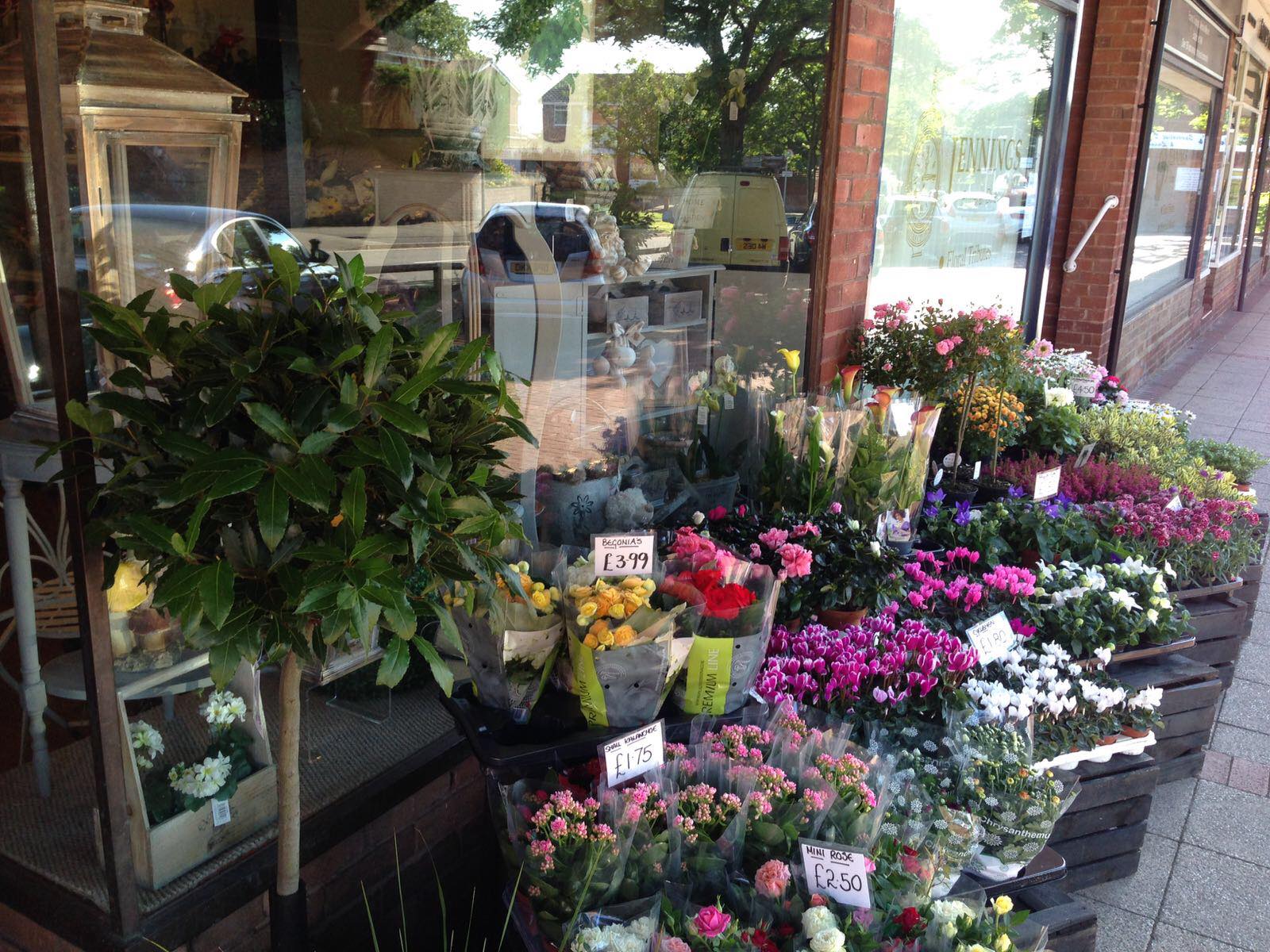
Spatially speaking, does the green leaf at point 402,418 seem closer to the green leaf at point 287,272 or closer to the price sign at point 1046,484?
the green leaf at point 287,272

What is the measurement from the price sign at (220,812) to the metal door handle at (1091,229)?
5.77 m

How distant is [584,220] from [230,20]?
195 centimetres

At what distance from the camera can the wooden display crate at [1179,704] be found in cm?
307

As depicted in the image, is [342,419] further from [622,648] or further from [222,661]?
[622,648]

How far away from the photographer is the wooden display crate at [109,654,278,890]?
1.85 metres

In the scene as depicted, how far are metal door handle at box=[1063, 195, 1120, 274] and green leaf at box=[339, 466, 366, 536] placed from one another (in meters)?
5.83

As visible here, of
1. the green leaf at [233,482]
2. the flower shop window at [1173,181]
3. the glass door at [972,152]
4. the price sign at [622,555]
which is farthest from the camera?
the flower shop window at [1173,181]

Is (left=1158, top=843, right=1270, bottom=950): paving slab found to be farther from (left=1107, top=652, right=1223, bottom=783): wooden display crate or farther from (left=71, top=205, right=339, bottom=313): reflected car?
(left=71, top=205, right=339, bottom=313): reflected car

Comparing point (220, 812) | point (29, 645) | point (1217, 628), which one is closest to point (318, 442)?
point (220, 812)

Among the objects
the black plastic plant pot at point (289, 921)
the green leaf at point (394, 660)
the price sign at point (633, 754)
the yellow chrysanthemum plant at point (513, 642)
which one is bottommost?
the black plastic plant pot at point (289, 921)

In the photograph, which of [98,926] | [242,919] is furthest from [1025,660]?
[98,926]

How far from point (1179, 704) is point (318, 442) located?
2.81 m

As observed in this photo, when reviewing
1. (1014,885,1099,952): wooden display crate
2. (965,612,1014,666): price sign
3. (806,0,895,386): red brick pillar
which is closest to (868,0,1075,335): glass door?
(806,0,895,386): red brick pillar

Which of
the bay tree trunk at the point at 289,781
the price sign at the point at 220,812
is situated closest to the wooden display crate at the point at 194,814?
the price sign at the point at 220,812
